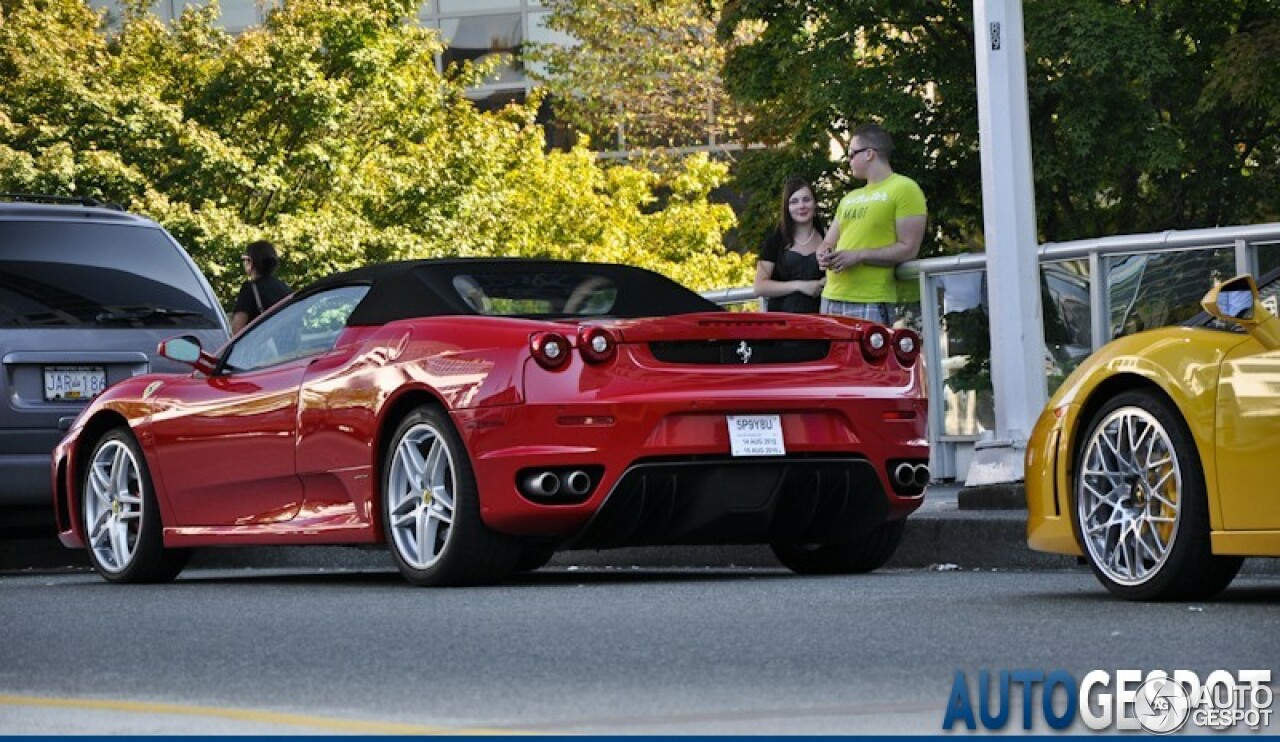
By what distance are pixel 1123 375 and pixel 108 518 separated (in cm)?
534

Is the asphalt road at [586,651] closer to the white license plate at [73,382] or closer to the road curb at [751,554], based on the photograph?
the road curb at [751,554]

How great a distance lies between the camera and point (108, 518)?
40.9 feet

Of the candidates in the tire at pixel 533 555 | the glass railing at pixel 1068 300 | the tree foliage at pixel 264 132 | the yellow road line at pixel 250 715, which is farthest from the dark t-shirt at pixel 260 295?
the tree foliage at pixel 264 132

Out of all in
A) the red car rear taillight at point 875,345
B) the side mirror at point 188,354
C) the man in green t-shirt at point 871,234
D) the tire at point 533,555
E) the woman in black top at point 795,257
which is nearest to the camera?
the tire at point 533,555

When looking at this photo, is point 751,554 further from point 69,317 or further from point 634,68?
point 634,68

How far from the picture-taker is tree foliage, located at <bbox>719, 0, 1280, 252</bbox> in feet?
82.7

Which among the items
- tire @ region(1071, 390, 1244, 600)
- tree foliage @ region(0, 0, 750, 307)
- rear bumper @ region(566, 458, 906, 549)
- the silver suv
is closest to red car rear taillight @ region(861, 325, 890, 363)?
rear bumper @ region(566, 458, 906, 549)

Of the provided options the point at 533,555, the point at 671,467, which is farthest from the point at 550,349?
the point at 533,555

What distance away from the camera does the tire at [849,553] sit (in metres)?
11.2

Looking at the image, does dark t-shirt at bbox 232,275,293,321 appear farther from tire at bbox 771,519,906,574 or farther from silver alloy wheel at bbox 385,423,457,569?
silver alloy wheel at bbox 385,423,457,569

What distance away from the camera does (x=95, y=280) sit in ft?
45.1

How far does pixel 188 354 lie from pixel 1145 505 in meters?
4.80

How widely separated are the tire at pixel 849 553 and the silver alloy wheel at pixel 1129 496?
1.99m

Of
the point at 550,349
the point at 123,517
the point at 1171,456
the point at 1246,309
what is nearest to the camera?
the point at 1246,309
